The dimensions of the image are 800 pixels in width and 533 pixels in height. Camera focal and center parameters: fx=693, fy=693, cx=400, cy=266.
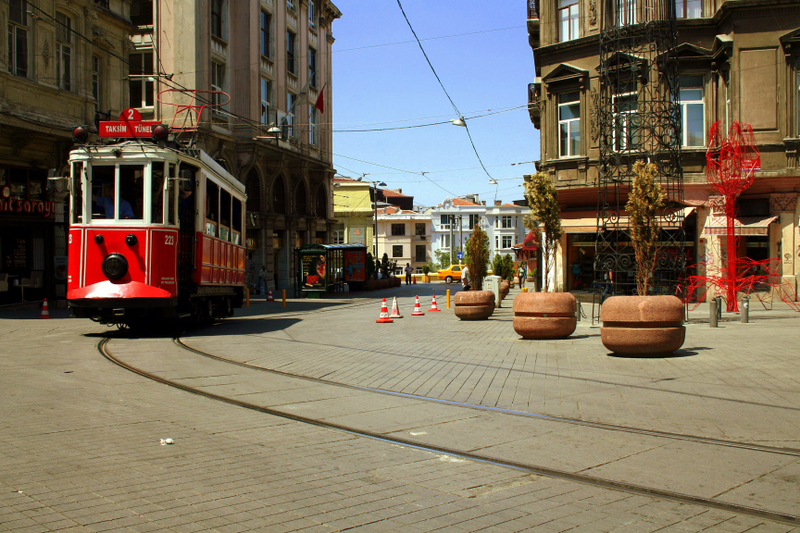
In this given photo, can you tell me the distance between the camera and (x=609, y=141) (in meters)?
23.0

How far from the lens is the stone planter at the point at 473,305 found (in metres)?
19.5

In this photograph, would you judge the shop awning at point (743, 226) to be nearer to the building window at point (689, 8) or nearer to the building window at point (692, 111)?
the building window at point (692, 111)

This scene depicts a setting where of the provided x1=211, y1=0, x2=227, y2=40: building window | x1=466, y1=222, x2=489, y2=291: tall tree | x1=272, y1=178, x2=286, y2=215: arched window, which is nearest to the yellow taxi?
x1=272, y1=178, x2=286, y2=215: arched window

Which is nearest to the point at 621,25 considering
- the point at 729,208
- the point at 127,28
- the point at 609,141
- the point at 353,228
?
the point at 609,141

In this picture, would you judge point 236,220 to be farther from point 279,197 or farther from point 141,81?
point 279,197

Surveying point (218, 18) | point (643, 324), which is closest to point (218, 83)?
point (218, 18)

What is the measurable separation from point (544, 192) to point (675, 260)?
5.52 m

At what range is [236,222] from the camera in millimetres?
20062

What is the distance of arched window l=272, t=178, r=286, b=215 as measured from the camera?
142 ft

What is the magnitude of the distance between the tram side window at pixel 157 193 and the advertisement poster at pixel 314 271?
21.8 m

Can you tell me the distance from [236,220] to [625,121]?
13.2 m

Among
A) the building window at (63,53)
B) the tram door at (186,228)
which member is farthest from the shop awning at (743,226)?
the building window at (63,53)

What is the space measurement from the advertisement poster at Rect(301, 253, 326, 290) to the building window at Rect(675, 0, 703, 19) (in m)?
20.2

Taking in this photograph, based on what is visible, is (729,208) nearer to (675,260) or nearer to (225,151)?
(675,260)
